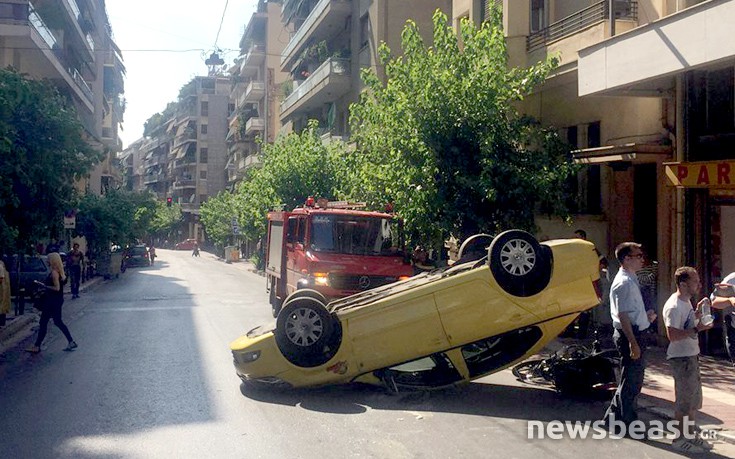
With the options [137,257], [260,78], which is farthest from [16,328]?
[260,78]

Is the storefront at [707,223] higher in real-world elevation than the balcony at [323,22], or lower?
lower

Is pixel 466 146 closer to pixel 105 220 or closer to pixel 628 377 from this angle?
pixel 628 377

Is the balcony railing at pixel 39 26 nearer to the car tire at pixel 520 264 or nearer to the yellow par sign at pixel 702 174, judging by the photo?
the yellow par sign at pixel 702 174

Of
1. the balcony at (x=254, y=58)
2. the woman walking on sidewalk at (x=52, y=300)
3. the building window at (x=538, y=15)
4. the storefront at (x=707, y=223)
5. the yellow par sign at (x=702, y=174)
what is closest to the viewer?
the yellow par sign at (x=702, y=174)

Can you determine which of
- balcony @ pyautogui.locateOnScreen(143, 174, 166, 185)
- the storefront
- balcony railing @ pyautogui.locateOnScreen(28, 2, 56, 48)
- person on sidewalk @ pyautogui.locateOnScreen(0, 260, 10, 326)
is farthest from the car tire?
balcony @ pyautogui.locateOnScreen(143, 174, 166, 185)

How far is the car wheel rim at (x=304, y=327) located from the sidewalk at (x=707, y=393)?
387 cm

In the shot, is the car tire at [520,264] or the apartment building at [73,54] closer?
the car tire at [520,264]

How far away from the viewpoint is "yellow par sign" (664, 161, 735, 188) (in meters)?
11.7

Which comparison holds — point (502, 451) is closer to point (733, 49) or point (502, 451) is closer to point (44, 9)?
point (733, 49)

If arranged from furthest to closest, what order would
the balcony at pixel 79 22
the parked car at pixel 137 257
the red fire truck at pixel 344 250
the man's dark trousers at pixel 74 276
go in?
the parked car at pixel 137 257, the balcony at pixel 79 22, the man's dark trousers at pixel 74 276, the red fire truck at pixel 344 250

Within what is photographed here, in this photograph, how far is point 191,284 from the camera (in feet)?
104

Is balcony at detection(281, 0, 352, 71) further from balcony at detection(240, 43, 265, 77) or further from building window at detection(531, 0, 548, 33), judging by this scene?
balcony at detection(240, 43, 265, 77)

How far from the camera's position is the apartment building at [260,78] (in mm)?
63562

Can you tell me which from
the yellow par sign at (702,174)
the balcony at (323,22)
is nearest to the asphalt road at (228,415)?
the yellow par sign at (702,174)
